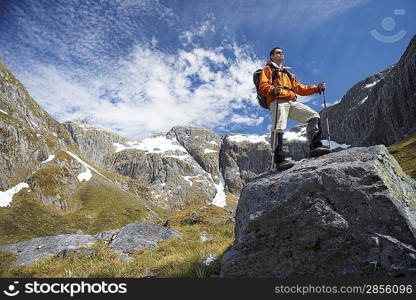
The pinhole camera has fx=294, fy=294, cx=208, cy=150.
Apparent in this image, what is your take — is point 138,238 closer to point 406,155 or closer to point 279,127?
point 279,127

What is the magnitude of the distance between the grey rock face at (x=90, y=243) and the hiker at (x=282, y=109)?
30.8 ft

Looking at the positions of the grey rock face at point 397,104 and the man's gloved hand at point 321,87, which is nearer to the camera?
the man's gloved hand at point 321,87

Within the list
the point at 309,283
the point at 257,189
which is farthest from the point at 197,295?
the point at 257,189

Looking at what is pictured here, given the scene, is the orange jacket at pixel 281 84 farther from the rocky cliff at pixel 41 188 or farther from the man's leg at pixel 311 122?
the rocky cliff at pixel 41 188

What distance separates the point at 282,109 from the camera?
9.02 meters

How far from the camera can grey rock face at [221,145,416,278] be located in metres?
5.91

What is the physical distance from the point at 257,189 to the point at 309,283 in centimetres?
277

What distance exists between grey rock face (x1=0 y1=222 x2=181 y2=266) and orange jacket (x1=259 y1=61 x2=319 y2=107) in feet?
33.1

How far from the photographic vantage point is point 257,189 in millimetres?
8102

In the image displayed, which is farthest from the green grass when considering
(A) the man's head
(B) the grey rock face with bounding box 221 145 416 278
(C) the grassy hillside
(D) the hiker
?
(C) the grassy hillside

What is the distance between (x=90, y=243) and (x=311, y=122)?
14600mm

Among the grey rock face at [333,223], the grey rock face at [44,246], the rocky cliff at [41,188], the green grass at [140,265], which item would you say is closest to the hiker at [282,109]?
the grey rock face at [333,223]

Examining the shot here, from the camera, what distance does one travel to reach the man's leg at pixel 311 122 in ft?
29.5

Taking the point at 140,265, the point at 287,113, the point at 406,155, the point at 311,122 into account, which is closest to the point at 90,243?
the point at 140,265
